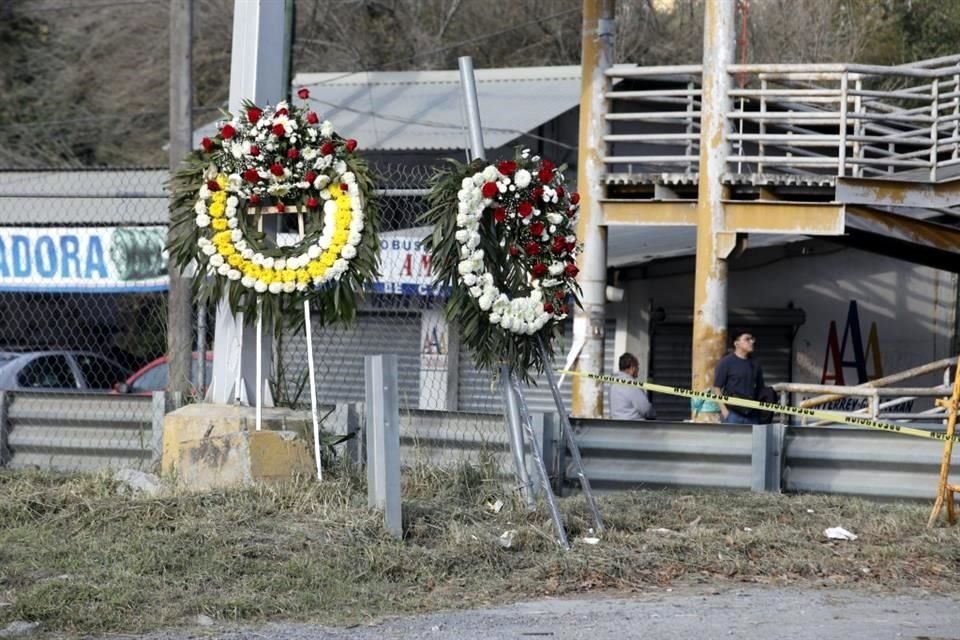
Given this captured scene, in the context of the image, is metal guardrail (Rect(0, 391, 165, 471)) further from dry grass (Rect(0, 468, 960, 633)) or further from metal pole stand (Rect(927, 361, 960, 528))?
metal pole stand (Rect(927, 361, 960, 528))

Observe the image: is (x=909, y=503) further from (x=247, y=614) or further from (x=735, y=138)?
(x=735, y=138)

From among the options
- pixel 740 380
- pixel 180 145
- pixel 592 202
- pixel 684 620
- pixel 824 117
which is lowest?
pixel 684 620

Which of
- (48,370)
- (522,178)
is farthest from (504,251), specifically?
(48,370)

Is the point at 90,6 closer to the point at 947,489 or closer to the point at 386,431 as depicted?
the point at 386,431

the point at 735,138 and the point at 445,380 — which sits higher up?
the point at 735,138

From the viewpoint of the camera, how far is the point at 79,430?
11.4 m

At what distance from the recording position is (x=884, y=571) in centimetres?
872

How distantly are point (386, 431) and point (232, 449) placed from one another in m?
1.44

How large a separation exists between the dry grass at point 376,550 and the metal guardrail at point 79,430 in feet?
2.85

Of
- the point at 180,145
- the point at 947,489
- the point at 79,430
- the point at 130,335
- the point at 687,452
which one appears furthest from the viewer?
the point at 130,335

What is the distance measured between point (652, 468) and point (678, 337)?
11115 mm

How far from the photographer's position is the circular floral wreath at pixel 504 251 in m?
9.17

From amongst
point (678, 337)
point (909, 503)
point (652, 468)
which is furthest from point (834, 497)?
point (678, 337)

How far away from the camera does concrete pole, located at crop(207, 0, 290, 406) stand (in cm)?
1048
